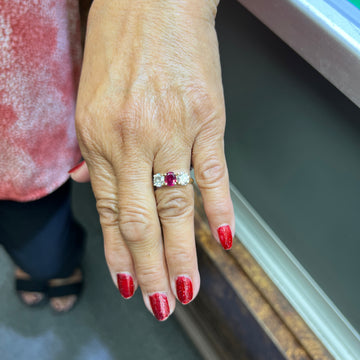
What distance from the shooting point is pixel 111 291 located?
1027 millimetres

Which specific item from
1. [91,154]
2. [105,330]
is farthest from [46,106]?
[105,330]

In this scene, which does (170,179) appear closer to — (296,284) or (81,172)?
(81,172)

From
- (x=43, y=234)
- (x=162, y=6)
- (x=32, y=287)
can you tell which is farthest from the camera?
(x=32, y=287)

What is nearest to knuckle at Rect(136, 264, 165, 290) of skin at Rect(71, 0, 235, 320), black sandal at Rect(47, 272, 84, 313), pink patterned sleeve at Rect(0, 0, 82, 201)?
skin at Rect(71, 0, 235, 320)

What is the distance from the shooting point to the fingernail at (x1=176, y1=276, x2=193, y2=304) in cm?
48

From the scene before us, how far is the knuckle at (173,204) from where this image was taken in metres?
0.46

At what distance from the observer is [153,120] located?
1.43 feet

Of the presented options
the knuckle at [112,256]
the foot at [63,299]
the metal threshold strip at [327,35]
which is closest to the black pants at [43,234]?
the foot at [63,299]

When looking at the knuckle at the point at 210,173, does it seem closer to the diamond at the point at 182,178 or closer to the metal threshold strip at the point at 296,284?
the diamond at the point at 182,178

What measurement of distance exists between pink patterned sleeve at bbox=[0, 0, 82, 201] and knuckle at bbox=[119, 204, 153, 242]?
20 cm

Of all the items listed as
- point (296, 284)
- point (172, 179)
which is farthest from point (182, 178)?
point (296, 284)

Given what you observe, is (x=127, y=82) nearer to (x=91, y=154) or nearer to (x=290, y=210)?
(x=91, y=154)

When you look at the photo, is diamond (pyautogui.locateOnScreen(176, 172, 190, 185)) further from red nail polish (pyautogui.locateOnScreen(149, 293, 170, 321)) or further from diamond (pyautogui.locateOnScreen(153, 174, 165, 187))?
red nail polish (pyautogui.locateOnScreen(149, 293, 170, 321))

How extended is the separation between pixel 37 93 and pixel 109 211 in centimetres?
19
